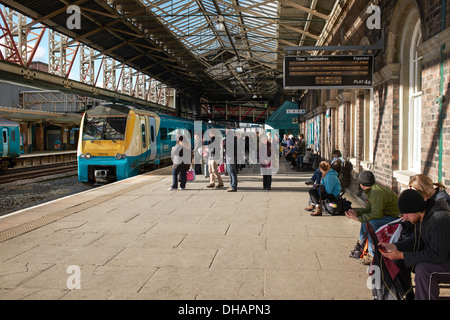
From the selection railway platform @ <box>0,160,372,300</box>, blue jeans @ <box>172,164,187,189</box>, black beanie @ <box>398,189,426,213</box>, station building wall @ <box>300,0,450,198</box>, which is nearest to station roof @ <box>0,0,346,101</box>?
station building wall @ <box>300,0,450,198</box>

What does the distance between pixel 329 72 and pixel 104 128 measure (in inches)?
338

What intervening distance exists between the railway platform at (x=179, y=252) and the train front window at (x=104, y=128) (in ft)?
16.6

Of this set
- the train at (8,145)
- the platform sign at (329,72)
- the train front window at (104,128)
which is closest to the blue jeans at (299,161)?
the train front window at (104,128)

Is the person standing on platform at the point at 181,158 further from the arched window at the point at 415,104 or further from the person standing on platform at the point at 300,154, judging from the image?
the person standing on platform at the point at 300,154

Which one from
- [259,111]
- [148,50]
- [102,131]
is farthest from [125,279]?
[259,111]

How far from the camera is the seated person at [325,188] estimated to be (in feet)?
23.1

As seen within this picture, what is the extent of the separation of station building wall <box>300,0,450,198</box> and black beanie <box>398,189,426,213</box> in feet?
5.76

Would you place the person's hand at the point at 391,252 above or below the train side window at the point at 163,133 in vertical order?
below

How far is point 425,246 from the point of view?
3.17 m

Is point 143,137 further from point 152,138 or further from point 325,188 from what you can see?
point 325,188

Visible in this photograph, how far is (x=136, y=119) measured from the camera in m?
14.5

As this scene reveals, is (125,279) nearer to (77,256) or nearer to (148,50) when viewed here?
(77,256)

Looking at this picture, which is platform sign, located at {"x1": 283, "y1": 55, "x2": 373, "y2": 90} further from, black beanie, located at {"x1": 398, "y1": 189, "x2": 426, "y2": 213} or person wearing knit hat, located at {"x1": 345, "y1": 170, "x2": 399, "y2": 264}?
black beanie, located at {"x1": 398, "y1": 189, "x2": 426, "y2": 213}

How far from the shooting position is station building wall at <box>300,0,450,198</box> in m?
4.89
